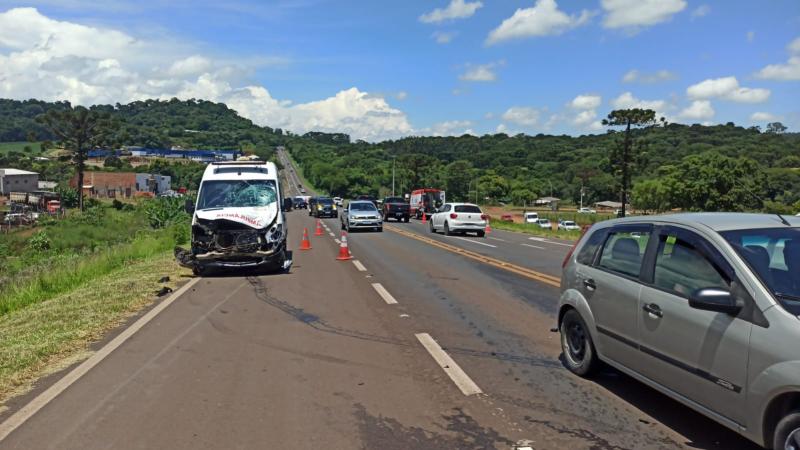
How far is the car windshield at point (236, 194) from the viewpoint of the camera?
14.3 m

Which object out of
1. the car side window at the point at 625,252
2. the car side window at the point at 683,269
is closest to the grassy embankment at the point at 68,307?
the car side window at the point at 625,252

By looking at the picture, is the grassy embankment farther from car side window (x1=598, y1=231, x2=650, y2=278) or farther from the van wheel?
the van wheel

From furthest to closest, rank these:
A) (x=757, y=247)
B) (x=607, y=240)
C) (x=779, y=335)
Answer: (x=607, y=240) < (x=757, y=247) < (x=779, y=335)

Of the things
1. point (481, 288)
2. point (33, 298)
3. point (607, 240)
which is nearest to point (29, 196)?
point (33, 298)

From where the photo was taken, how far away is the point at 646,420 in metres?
4.82

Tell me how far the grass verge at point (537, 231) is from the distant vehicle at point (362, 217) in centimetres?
926

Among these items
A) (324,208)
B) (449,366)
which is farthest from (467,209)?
(324,208)

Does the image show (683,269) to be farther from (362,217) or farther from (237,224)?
(362,217)

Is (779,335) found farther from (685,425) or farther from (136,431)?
(136,431)

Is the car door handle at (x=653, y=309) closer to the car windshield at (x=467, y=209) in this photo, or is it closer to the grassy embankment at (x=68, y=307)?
the grassy embankment at (x=68, y=307)

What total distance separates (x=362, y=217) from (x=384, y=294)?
20.8 m

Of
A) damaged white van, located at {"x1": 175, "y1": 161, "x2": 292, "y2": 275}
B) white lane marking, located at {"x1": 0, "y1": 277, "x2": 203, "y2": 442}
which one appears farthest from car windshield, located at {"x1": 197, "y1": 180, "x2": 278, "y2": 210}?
white lane marking, located at {"x1": 0, "y1": 277, "x2": 203, "y2": 442}

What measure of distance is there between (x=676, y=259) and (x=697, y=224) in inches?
12.4

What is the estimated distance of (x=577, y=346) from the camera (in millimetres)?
6168
